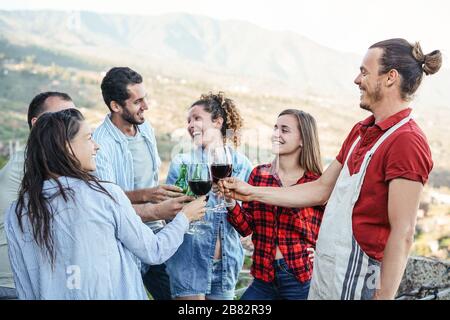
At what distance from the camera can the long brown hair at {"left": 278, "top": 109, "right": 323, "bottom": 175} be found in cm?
292

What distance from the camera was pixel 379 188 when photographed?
201 centimetres

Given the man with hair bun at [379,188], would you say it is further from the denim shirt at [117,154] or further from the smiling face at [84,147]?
the denim shirt at [117,154]

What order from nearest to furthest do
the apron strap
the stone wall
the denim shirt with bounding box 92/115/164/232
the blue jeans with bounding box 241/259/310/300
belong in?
1. the apron strap
2. the blue jeans with bounding box 241/259/310/300
3. the denim shirt with bounding box 92/115/164/232
4. the stone wall

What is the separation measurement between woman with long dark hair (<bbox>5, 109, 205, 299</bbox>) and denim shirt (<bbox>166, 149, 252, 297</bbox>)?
957 millimetres

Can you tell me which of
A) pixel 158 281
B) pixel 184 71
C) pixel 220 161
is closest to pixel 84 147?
pixel 220 161

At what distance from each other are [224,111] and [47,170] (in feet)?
5.18

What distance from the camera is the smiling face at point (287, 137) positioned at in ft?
9.61

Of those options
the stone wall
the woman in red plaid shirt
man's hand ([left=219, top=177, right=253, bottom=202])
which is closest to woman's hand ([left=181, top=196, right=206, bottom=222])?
man's hand ([left=219, top=177, right=253, bottom=202])

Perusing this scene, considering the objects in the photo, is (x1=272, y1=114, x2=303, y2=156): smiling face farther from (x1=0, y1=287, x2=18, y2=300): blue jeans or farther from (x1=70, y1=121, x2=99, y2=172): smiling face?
(x1=0, y1=287, x2=18, y2=300): blue jeans

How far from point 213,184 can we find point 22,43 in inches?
708

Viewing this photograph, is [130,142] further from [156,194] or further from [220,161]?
[220,161]

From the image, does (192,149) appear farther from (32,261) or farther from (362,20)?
(362,20)
